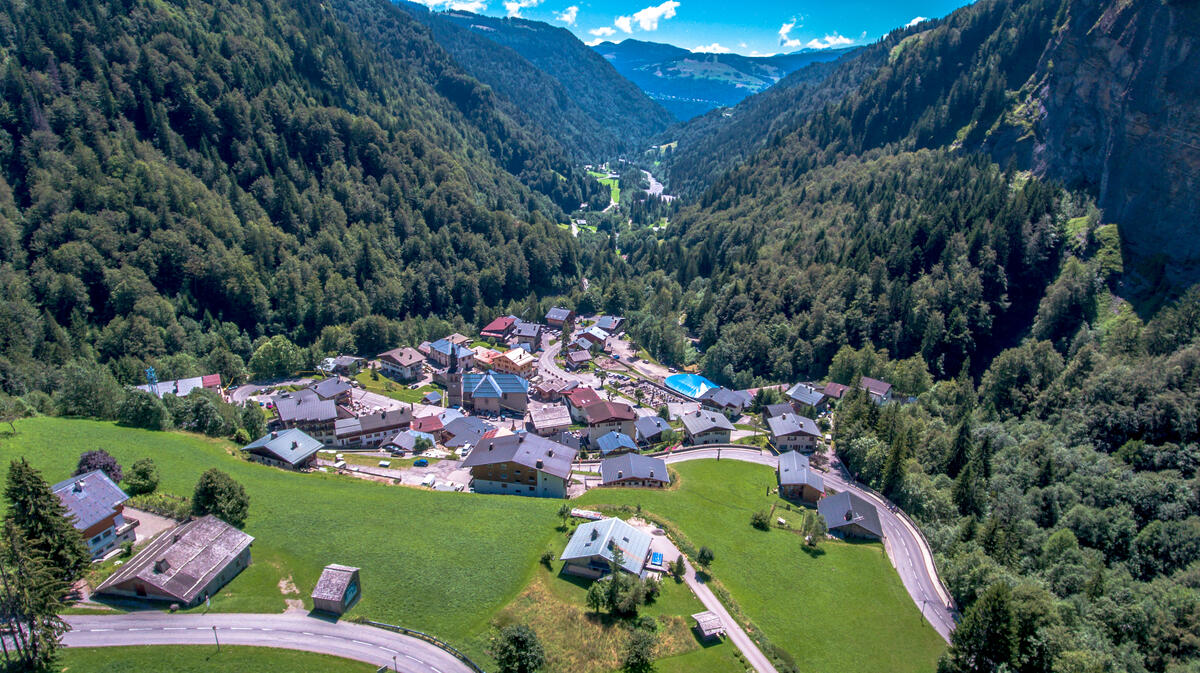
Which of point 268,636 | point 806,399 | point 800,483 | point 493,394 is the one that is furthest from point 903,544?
point 493,394

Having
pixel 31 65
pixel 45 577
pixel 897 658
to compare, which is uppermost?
pixel 31 65

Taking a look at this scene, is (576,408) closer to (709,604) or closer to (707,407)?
(707,407)

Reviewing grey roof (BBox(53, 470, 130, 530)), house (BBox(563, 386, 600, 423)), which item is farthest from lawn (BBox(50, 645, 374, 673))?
house (BBox(563, 386, 600, 423))

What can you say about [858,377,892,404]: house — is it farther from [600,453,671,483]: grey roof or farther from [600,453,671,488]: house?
[600,453,671,488]: house

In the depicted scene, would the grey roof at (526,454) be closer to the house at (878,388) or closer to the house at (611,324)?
the house at (878,388)

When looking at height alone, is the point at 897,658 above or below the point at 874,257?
below

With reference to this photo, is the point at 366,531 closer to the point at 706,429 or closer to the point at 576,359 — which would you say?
the point at 706,429

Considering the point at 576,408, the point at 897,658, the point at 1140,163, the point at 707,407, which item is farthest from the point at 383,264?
the point at 1140,163

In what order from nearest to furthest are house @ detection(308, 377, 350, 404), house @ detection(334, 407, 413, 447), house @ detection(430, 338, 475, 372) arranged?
house @ detection(334, 407, 413, 447), house @ detection(308, 377, 350, 404), house @ detection(430, 338, 475, 372)
